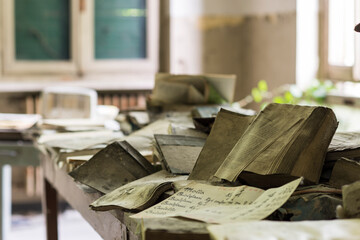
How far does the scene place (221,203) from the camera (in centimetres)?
124

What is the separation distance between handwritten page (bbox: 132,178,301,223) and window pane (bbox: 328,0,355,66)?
12.2 feet

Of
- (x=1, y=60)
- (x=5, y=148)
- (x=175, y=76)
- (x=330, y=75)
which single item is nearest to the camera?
(x=175, y=76)

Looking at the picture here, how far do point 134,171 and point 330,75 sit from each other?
3.71 m

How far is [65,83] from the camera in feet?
18.5

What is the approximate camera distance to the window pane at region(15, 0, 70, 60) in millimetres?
5594

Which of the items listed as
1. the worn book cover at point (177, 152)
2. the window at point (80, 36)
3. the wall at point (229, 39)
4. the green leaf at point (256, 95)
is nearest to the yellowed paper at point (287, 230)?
the worn book cover at point (177, 152)

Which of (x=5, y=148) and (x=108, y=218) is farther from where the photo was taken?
(x=5, y=148)

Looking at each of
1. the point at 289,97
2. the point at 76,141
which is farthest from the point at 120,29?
the point at 76,141

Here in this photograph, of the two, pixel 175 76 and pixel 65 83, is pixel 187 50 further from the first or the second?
pixel 175 76

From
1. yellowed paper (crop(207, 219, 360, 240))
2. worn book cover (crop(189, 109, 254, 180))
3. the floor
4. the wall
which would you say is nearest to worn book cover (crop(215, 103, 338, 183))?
worn book cover (crop(189, 109, 254, 180))

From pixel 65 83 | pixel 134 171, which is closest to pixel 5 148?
pixel 134 171

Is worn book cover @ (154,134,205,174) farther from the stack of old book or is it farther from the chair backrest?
the chair backrest

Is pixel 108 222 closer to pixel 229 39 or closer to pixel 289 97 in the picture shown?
pixel 289 97

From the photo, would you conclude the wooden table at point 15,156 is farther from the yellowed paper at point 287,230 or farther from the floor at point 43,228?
the yellowed paper at point 287,230
